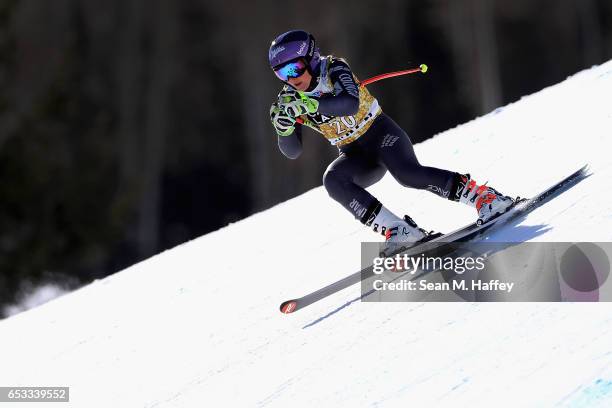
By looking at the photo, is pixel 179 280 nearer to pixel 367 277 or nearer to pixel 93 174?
pixel 367 277

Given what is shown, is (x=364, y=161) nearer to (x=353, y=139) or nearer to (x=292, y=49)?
(x=353, y=139)

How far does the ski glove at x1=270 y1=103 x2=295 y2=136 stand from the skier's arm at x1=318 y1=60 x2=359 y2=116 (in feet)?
0.74

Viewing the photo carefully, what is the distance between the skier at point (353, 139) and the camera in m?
6.16

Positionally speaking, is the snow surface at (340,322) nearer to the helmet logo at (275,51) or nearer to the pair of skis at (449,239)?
the pair of skis at (449,239)

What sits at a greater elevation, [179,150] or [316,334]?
[179,150]

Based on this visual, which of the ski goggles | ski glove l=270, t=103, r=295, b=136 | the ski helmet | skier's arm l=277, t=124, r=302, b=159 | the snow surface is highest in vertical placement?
the ski helmet

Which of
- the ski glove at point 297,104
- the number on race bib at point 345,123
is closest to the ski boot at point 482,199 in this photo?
the number on race bib at point 345,123

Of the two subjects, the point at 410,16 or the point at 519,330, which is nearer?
the point at 519,330

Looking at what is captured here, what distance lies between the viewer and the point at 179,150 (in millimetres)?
28500

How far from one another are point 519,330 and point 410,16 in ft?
77.2

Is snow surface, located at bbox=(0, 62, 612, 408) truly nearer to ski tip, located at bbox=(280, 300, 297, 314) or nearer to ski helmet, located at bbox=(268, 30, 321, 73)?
Answer: ski tip, located at bbox=(280, 300, 297, 314)

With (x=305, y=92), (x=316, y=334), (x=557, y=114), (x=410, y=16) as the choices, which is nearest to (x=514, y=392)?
(x=316, y=334)

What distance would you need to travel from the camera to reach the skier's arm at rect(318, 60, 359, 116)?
6.06 m

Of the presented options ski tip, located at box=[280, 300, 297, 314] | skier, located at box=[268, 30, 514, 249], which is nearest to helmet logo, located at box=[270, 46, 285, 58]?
skier, located at box=[268, 30, 514, 249]
